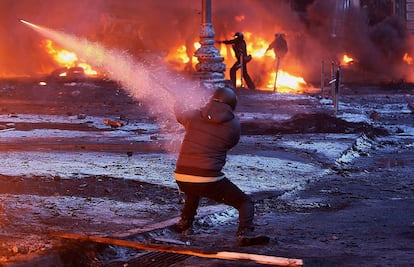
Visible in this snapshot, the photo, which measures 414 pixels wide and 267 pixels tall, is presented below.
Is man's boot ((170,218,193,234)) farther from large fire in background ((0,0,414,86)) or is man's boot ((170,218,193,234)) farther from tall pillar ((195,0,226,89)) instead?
large fire in background ((0,0,414,86))

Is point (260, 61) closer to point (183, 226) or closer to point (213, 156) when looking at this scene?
point (183, 226)

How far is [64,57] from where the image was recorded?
33219 millimetres

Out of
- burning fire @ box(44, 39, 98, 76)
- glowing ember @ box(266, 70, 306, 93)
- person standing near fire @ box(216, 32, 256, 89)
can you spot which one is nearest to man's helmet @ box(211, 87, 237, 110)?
person standing near fire @ box(216, 32, 256, 89)

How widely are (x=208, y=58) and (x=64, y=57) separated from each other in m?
15.8

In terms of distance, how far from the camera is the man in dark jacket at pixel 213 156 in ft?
23.2

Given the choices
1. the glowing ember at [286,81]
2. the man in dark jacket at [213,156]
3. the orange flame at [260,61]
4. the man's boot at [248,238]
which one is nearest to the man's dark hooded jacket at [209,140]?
the man in dark jacket at [213,156]

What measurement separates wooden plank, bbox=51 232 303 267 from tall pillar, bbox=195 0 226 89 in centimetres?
1164

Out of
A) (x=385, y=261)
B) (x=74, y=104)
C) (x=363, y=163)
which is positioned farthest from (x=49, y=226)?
(x=74, y=104)

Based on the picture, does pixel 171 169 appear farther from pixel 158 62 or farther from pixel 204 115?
pixel 158 62

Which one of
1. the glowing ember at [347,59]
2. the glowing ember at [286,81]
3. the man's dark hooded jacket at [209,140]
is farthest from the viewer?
the glowing ember at [347,59]

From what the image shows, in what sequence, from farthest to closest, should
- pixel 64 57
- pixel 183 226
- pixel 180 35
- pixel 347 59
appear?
pixel 347 59
pixel 180 35
pixel 64 57
pixel 183 226

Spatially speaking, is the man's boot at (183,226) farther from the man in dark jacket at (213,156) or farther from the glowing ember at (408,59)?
the glowing ember at (408,59)

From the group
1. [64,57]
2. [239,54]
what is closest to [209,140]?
[239,54]

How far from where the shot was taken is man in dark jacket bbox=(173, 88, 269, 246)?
7.06m
